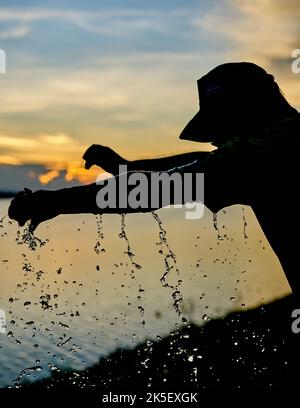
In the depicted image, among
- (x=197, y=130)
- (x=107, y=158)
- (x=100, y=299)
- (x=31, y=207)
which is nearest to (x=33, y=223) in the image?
(x=31, y=207)

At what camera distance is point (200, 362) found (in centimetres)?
1456

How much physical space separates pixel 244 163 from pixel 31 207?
0.97m

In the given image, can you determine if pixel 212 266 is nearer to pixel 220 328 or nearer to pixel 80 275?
pixel 80 275

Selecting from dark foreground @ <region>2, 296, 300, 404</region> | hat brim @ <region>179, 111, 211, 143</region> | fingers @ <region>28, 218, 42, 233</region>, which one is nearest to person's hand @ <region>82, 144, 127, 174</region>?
hat brim @ <region>179, 111, 211, 143</region>

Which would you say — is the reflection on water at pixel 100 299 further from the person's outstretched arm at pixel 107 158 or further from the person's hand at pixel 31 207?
the person's hand at pixel 31 207

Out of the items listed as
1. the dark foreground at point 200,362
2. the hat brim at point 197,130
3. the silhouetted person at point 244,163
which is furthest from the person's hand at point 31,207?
the dark foreground at point 200,362

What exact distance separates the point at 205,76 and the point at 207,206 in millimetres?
1174

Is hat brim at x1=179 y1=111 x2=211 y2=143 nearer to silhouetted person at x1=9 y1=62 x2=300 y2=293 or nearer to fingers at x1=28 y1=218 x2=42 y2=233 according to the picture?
silhouetted person at x1=9 y1=62 x2=300 y2=293

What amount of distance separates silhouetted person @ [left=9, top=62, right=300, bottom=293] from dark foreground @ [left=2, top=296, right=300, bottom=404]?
664cm

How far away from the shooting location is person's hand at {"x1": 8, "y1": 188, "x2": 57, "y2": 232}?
290cm

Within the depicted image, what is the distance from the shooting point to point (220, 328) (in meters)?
18.7

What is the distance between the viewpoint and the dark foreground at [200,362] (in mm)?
11913

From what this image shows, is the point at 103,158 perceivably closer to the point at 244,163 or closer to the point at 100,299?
the point at 244,163

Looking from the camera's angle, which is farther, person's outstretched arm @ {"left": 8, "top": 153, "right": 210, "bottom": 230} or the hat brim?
the hat brim
